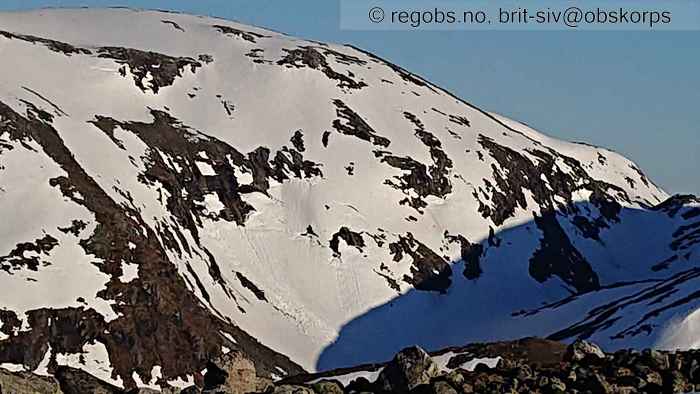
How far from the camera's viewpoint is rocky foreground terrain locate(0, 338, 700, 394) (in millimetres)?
22375

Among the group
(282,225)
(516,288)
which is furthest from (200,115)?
(516,288)

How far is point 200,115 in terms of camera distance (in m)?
188

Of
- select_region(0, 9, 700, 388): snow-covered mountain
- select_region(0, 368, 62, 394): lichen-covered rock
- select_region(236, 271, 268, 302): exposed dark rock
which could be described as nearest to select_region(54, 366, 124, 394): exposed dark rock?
select_region(0, 368, 62, 394): lichen-covered rock

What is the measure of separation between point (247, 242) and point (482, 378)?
472 ft

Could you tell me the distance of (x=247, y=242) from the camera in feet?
546

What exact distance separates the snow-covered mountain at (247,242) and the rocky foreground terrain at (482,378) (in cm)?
8551

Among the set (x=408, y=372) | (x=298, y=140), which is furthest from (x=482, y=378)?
(x=298, y=140)

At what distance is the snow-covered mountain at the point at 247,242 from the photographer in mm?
122438

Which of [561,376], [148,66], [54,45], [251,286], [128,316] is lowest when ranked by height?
[561,376]

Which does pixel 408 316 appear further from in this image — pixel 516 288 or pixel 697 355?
pixel 697 355

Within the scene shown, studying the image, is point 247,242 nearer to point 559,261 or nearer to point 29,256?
point 29,256

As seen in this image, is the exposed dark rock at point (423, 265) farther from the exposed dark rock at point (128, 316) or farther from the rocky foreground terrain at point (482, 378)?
the rocky foreground terrain at point (482, 378)

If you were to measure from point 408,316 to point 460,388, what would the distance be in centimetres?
14470

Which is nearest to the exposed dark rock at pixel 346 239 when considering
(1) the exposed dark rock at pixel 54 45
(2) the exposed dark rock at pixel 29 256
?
(2) the exposed dark rock at pixel 29 256
